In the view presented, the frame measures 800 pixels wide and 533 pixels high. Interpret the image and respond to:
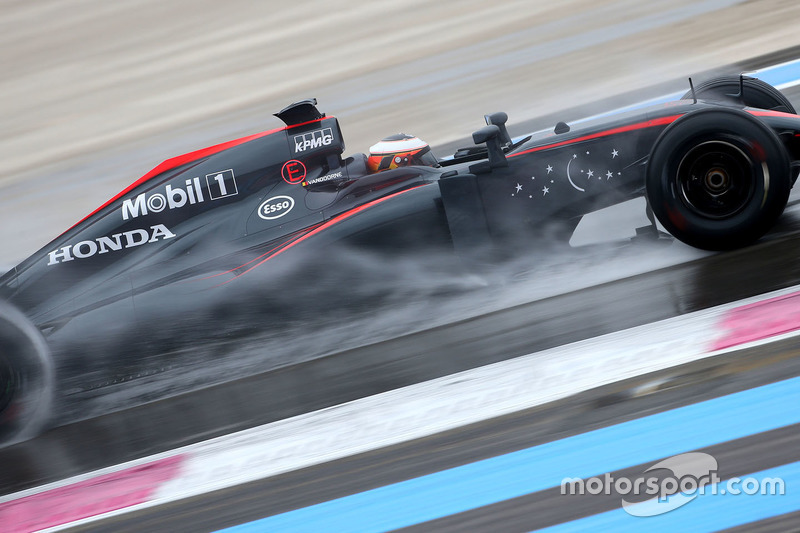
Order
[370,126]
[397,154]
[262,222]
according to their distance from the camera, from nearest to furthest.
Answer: [262,222] → [397,154] → [370,126]

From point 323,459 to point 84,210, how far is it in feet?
24.9

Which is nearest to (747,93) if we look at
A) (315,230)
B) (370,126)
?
(315,230)

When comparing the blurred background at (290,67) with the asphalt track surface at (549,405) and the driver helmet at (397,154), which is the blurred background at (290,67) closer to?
the driver helmet at (397,154)

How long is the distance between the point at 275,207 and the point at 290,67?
770 cm

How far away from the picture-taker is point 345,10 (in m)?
13.4

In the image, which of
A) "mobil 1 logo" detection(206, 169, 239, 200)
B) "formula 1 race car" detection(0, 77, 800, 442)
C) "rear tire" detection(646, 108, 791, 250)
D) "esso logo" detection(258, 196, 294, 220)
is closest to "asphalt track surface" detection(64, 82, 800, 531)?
"rear tire" detection(646, 108, 791, 250)

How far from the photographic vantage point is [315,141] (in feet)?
16.4

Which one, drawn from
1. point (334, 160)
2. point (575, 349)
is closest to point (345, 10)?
point (334, 160)

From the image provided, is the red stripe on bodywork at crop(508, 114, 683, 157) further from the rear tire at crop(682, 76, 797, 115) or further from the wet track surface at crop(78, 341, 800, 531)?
the wet track surface at crop(78, 341, 800, 531)

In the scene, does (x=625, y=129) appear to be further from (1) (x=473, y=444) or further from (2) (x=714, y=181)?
(1) (x=473, y=444)

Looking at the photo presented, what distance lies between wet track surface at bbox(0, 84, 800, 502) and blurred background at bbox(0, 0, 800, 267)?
4.97m

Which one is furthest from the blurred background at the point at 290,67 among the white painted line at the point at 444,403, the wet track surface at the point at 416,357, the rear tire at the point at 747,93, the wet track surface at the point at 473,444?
the wet track surface at the point at 473,444

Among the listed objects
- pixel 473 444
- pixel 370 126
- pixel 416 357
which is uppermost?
pixel 370 126

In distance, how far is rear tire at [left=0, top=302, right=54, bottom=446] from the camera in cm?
482
